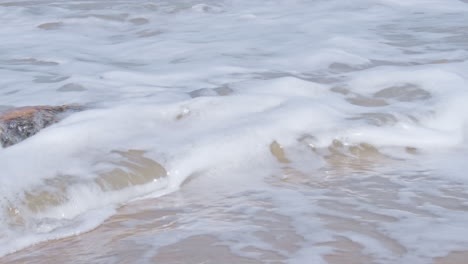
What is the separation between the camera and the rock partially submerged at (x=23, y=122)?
2.73 metres

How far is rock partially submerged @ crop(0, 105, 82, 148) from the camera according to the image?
273 centimetres

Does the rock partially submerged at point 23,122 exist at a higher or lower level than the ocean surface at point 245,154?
higher

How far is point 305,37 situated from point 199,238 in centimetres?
366

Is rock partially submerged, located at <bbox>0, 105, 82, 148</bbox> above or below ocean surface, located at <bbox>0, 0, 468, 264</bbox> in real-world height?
above

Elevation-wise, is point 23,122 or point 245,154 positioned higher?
point 23,122

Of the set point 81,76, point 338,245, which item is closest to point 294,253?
point 338,245

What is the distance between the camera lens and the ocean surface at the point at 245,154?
198cm

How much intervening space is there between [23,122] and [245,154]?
897 millimetres

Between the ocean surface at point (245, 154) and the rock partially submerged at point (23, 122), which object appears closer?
the ocean surface at point (245, 154)

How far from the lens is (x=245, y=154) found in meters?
2.82

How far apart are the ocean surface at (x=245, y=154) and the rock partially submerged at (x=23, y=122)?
71mm

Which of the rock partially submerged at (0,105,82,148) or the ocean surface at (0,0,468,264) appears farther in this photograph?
the rock partially submerged at (0,105,82,148)

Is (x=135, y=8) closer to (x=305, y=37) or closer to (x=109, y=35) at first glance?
(x=109, y=35)

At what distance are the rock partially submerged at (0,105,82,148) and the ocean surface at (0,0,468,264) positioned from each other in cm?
7
